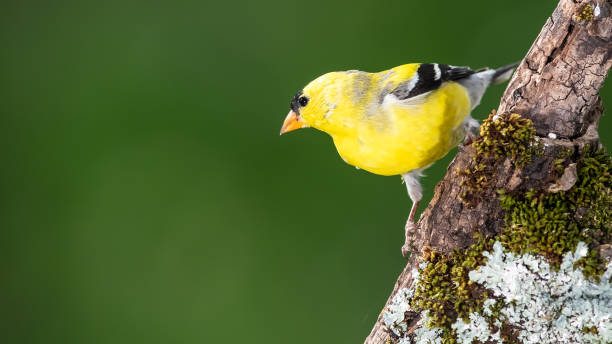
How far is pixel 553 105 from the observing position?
1.92m

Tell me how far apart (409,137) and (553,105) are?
733mm

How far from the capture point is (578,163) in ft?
6.17

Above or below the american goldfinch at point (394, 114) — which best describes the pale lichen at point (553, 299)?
below

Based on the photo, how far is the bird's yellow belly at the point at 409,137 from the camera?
256cm

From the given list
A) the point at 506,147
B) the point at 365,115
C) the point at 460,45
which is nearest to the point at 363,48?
the point at 460,45

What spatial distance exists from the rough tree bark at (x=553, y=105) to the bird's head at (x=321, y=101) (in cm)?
91

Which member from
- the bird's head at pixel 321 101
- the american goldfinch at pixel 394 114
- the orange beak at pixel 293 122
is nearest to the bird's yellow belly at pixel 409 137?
the american goldfinch at pixel 394 114

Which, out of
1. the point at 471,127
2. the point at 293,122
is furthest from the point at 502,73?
the point at 293,122

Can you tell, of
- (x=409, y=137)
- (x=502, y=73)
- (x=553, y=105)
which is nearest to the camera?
(x=553, y=105)

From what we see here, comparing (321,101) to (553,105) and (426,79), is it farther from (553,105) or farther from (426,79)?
(553,105)

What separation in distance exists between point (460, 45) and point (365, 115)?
1.46 meters

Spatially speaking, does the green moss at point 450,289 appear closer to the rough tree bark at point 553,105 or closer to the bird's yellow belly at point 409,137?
the rough tree bark at point 553,105

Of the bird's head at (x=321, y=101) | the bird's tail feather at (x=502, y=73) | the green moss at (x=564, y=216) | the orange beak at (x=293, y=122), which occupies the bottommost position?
the bird's tail feather at (x=502, y=73)

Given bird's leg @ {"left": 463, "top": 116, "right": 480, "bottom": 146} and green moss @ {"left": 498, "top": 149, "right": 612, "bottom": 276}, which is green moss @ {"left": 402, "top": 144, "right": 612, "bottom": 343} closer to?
green moss @ {"left": 498, "top": 149, "right": 612, "bottom": 276}
